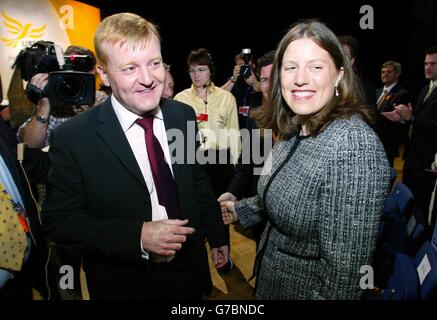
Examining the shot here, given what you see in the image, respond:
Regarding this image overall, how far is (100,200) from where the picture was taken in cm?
133

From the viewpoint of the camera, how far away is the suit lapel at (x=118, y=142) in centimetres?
131

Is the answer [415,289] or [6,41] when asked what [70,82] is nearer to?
[415,289]

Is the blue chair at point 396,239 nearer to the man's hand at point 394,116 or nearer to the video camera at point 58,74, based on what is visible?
the video camera at point 58,74

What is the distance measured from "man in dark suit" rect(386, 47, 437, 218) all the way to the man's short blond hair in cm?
355

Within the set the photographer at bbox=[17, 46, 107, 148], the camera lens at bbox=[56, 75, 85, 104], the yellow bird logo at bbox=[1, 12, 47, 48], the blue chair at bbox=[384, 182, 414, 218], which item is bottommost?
the blue chair at bbox=[384, 182, 414, 218]

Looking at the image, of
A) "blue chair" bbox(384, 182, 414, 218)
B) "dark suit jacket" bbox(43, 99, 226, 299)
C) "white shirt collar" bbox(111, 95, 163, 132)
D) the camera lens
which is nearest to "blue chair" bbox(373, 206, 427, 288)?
"blue chair" bbox(384, 182, 414, 218)

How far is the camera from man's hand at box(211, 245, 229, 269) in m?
1.67

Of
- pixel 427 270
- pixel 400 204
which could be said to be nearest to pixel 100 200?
pixel 427 270

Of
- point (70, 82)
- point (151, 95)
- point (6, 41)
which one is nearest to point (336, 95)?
point (151, 95)

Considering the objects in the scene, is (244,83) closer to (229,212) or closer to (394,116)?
(394,116)

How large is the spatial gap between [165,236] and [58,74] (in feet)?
3.52

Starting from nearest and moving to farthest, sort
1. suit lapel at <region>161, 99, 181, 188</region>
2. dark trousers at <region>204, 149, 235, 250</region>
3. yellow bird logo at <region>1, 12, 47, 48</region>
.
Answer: suit lapel at <region>161, 99, 181, 188</region>
dark trousers at <region>204, 149, 235, 250</region>
yellow bird logo at <region>1, 12, 47, 48</region>

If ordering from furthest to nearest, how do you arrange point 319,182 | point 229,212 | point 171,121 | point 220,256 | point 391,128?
point 391,128 → point 229,212 → point 220,256 → point 171,121 → point 319,182

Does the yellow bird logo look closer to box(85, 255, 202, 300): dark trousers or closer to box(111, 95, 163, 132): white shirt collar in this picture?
box(111, 95, 163, 132): white shirt collar
